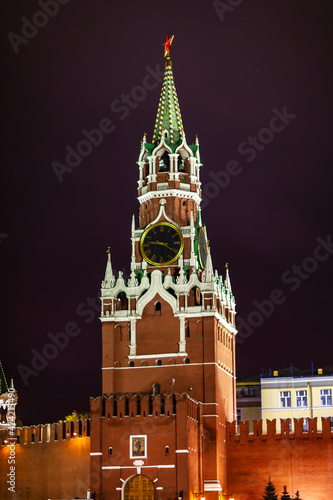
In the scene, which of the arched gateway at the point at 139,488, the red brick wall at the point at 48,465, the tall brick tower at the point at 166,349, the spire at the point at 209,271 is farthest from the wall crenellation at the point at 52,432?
the spire at the point at 209,271

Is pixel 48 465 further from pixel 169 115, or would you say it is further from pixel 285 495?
pixel 169 115

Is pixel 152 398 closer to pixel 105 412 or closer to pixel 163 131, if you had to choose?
pixel 105 412

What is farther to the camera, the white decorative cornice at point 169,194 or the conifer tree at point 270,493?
the white decorative cornice at point 169,194

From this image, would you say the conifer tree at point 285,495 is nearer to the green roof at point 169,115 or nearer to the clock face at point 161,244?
the clock face at point 161,244

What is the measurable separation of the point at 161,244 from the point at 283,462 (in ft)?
59.3

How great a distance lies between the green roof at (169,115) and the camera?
83.4 metres

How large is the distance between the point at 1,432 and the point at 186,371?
45.8ft

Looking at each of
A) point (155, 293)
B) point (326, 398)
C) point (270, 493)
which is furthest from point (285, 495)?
point (326, 398)

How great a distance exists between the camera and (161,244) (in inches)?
3152

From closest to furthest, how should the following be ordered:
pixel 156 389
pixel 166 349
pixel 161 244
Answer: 1. pixel 156 389
2. pixel 166 349
3. pixel 161 244

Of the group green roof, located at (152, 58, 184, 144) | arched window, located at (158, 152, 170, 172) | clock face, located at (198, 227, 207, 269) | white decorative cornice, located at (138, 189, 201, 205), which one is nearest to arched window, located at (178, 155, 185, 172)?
arched window, located at (158, 152, 170, 172)

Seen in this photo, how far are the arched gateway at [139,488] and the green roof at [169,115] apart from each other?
26516 mm

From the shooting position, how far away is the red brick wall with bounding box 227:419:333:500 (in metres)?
72.9

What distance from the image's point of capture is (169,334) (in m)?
76.6
